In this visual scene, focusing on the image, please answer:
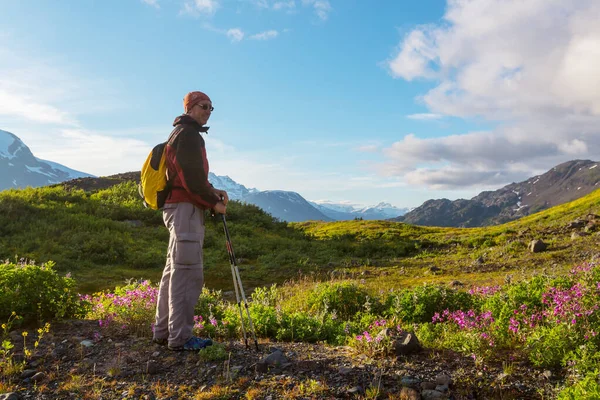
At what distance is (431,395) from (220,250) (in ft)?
62.5

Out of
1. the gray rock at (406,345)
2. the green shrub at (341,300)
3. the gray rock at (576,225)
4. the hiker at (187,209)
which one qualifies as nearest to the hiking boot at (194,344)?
the hiker at (187,209)

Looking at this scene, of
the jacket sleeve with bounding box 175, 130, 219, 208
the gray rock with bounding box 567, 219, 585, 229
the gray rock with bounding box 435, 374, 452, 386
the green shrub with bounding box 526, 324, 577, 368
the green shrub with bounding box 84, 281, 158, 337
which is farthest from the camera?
the gray rock with bounding box 567, 219, 585, 229

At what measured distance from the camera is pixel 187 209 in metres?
5.79

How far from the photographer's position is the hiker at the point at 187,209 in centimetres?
563

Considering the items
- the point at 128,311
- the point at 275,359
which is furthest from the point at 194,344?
the point at 128,311

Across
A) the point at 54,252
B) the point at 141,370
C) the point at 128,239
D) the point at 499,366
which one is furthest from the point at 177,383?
the point at 128,239

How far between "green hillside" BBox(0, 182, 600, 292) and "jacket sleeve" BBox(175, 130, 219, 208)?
410 inches

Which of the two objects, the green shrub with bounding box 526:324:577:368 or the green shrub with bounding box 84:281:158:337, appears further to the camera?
the green shrub with bounding box 84:281:158:337

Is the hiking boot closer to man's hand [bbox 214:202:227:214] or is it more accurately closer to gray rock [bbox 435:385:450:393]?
man's hand [bbox 214:202:227:214]

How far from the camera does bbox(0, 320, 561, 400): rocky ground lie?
4492mm

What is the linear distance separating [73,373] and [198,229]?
2643 millimetres

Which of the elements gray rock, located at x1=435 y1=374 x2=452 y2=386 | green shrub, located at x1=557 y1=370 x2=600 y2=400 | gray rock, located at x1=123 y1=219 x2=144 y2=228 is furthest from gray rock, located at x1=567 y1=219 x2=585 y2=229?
gray rock, located at x1=123 y1=219 x2=144 y2=228

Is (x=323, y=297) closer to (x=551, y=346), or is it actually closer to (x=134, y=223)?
(x=551, y=346)

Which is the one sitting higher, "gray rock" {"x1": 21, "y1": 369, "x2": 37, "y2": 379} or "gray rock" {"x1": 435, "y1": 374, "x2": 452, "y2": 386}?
"gray rock" {"x1": 435, "y1": 374, "x2": 452, "y2": 386}
